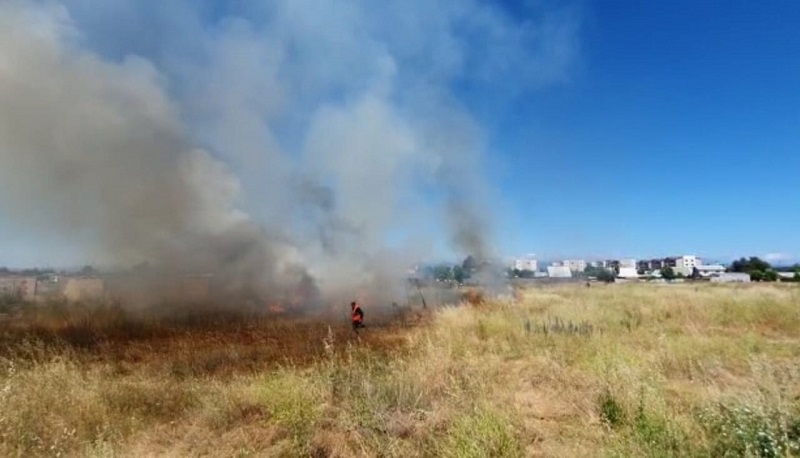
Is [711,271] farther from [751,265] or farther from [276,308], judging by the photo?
[276,308]

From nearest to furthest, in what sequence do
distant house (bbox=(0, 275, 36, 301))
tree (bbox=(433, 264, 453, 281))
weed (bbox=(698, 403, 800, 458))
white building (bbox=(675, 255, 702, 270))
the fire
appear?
1. weed (bbox=(698, 403, 800, 458))
2. distant house (bbox=(0, 275, 36, 301))
3. the fire
4. tree (bbox=(433, 264, 453, 281))
5. white building (bbox=(675, 255, 702, 270))

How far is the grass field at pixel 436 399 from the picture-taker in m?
4.86

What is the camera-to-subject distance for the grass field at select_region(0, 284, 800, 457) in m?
4.86

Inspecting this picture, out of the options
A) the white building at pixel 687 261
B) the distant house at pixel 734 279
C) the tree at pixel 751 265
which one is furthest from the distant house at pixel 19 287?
the white building at pixel 687 261

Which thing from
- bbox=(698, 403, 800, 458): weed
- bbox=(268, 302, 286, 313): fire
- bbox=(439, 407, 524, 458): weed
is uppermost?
bbox=(268, 302, 286, 313): fire

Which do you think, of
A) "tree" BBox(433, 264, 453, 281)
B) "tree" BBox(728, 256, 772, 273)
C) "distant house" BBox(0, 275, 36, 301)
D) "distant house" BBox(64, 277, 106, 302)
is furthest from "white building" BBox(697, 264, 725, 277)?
"distant house" BBox(0, 275, 36, 301)

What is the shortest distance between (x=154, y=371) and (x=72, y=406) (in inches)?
168

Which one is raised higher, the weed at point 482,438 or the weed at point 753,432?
the weed at point 753,432

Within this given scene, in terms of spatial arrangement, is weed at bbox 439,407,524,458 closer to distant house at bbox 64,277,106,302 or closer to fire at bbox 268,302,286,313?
fire at bbox 268,302,286,313

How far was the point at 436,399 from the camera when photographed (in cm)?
682

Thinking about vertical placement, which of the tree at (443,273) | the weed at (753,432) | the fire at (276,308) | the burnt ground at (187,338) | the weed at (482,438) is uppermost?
the tree at (443,273)

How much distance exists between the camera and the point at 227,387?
26.7 ft

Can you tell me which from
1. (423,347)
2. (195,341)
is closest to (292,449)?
(423,347)

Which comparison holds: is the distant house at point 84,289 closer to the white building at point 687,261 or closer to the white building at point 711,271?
the white building at point 711,271
